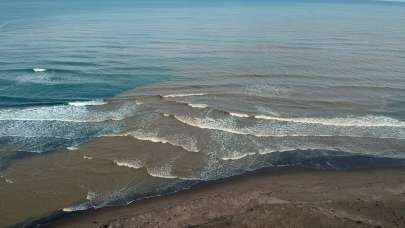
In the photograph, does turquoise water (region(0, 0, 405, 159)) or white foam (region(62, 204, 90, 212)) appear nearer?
white foam (region(62, 204, 90, 212))

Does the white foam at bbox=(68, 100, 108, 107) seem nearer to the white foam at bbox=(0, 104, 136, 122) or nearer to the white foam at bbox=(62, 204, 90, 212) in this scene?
the white foam at bbox=(0, 104, 136, 122)

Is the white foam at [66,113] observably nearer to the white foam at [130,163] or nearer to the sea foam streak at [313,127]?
the sea foam streak at [313,127]

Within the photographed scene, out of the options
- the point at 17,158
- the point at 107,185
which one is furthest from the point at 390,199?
the point at 17,158

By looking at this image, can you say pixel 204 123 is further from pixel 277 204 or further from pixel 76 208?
pixel 76 208

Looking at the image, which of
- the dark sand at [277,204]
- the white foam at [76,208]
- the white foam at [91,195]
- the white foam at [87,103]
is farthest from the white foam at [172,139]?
the white foam at [76,208]

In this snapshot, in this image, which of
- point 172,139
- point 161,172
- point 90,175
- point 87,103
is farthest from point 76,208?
point 87,103

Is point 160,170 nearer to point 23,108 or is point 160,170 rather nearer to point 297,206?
point 297,206

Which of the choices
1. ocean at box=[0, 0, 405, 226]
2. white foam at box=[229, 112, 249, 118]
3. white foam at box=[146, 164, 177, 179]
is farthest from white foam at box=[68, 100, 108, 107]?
white foam at box=[146, 164, 177, 179]
